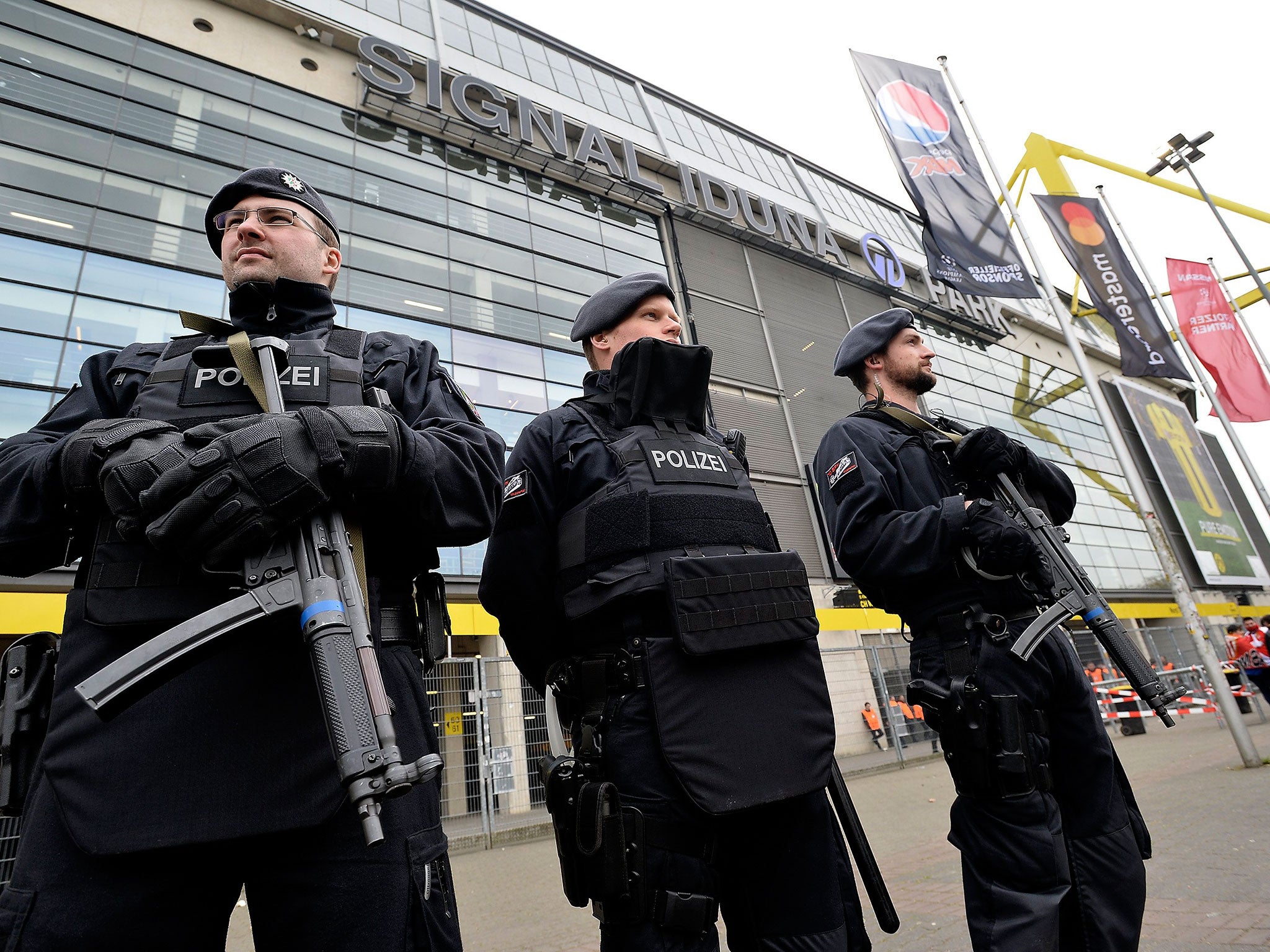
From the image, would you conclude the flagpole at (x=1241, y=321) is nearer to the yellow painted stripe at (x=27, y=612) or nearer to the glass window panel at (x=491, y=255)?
the glass window panel at (x=491, y=255)

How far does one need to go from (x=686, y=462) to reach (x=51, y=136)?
46.4 feet

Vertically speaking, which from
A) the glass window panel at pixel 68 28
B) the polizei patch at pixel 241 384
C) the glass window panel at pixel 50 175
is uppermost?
the glass window panel at pixel 68 28

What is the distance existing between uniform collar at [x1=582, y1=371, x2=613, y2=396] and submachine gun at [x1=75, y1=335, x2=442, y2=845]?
1025mm

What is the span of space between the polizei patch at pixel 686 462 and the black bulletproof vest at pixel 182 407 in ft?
2.55

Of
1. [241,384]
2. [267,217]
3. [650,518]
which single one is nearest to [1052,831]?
[650,518]

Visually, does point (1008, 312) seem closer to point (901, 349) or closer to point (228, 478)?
point (901, 349)

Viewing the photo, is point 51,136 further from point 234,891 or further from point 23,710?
point 234,891

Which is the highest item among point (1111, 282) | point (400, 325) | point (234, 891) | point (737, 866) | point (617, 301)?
point (400, 325)

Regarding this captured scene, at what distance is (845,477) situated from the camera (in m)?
2.50

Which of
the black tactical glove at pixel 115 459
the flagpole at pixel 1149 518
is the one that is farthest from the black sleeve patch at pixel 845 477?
the flagpole at pixel 1149 518

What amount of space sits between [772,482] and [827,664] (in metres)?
6.37

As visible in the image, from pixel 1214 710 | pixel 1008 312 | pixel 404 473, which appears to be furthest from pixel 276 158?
pixel 1008 312

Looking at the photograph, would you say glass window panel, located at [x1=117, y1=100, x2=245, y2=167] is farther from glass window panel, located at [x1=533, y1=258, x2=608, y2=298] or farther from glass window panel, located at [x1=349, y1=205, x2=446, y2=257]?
glass window panel, located at [x1=533, y1=258, x2=608, y2=298]

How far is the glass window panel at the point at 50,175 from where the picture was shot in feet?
34.4
